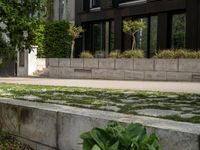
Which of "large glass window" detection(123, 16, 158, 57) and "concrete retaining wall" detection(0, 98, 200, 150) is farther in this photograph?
"large glass window" detection(123, 16, 158, 57)

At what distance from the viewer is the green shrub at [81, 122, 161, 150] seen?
314 centimetres

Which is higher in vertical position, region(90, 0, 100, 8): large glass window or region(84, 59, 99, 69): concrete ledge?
region(90, 0, 100, 8): large glass window

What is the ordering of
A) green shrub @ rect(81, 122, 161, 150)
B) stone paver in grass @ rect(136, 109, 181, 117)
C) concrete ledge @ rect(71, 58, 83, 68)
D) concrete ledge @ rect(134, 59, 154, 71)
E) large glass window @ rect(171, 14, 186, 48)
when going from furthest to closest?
large glass window @ rect(171, 14, 186, 48)
concrete ledge @ rect(71, 58, 83, 68)
concrete ledge @ rect(134, 59, 154, 71)
stone paver in grass @ rect(136, 109, 181, 117)
green shrub @ rect(81, 122, 161, 150)

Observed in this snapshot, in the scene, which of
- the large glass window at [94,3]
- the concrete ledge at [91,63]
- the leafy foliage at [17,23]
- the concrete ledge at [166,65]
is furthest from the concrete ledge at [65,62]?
the leafy foliage at [17,23]

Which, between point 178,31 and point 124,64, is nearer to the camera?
point 124,64

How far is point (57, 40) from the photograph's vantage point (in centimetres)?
3048

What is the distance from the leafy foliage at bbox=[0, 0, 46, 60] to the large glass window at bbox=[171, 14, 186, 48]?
1793cm

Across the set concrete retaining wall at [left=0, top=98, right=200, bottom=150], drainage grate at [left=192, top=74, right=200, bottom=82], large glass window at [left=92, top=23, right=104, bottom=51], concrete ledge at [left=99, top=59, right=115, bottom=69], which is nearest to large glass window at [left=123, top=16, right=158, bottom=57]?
large glass window at [left=92, top=23, right=104, bottom=51]

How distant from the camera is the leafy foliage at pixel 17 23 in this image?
707cm

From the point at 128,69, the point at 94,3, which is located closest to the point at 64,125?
the point at 128,69

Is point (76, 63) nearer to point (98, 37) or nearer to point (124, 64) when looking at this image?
point (124, 64)

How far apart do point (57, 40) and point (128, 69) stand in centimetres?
1099

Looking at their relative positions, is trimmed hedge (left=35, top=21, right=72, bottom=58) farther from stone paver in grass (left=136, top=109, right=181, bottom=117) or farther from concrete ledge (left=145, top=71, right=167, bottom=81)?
stone paver in grass (left=136, top=109, right=181, bottom=117)

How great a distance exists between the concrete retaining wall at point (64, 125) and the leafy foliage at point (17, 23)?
0.88m
